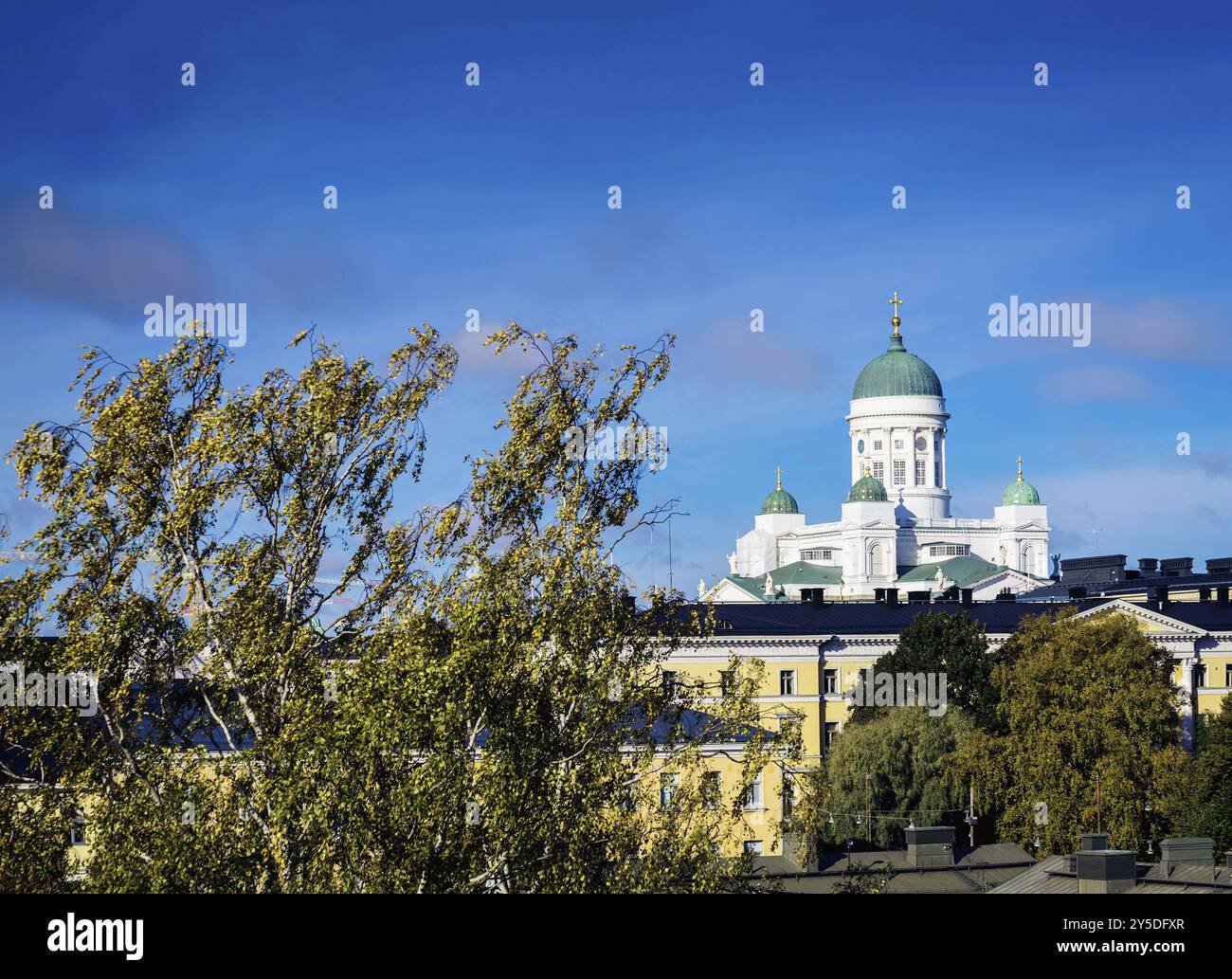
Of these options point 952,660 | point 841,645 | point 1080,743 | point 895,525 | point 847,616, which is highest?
point 895,525

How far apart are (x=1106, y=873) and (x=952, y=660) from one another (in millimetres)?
41285

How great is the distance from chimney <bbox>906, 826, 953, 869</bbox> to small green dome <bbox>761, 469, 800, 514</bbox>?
5609 inches

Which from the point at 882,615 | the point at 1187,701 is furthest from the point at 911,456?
the point at 1187,701

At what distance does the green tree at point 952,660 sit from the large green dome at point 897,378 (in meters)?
118

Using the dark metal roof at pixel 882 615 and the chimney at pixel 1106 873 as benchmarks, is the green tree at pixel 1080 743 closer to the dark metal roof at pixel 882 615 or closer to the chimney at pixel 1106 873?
the dark metal roof at pixel 882 615

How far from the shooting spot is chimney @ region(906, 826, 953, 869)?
4391cm

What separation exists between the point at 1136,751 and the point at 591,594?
4205 cm

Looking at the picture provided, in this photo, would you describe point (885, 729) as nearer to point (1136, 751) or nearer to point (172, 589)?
point (1136, 751)

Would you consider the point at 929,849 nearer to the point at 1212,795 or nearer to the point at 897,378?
the point at 1212,795

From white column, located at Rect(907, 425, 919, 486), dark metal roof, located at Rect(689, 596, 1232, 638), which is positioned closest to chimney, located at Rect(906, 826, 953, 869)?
dark metal roof, located at Rect(689, 596, 1232, 638)

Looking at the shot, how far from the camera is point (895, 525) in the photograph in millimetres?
171875
